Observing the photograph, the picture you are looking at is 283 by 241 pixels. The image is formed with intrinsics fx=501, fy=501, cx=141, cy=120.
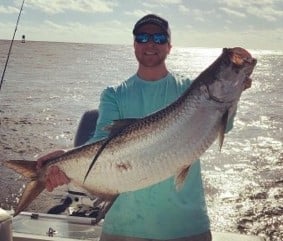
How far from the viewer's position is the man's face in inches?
170

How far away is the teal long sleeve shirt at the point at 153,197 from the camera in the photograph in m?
4.23

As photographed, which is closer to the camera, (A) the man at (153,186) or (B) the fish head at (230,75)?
(B) the fish head at (230,75)

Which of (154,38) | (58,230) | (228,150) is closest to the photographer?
(154,38)

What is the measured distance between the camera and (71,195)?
30.5 feet

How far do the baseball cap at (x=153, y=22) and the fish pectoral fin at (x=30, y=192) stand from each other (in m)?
1.56

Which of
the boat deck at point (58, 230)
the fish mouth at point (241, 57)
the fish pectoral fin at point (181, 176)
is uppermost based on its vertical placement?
the fish mouth at point (241, 57)

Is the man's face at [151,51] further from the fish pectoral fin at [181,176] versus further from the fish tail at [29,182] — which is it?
the fish tail at [29,182]

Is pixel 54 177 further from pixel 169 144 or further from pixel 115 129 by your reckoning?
pixel 169 144

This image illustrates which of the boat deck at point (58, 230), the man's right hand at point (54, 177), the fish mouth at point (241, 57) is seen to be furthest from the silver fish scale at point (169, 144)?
the boat deck at point (58, 230)

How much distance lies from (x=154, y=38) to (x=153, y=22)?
0.54ft

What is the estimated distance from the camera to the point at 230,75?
12.2ft

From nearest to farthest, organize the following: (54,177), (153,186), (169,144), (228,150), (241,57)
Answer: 1. (241,57)
2. (169,144)
3. (54,177)
4. (153,186)
5. (228,150)

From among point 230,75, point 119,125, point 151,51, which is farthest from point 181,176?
point 151,51

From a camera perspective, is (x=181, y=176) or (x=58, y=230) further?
(x=58, y=230)
